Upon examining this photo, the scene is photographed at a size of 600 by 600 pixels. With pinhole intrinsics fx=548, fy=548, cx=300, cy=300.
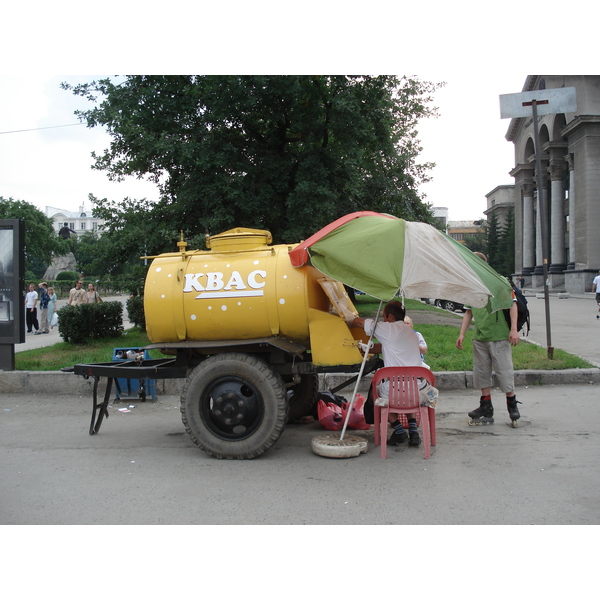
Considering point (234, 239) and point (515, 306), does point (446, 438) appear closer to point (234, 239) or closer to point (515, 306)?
point (515, 306)

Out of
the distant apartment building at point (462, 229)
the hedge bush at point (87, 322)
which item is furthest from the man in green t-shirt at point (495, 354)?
the distant apartment building at point (462, 229)

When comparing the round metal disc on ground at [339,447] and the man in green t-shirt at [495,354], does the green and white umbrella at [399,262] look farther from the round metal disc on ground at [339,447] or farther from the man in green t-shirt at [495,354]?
the man in green t-shirt at [495,354]

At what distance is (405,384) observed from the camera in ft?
17.7

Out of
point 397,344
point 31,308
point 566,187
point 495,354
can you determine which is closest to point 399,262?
point 397,344

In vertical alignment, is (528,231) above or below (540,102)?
above

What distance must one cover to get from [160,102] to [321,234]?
26.8 feet

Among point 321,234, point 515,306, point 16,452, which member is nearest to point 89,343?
point 16,452

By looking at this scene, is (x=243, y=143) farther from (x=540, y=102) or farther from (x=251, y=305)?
(x=251, y=305)

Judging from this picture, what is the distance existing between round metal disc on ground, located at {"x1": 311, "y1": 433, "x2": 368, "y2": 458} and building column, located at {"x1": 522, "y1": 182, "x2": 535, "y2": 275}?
58.9 meters

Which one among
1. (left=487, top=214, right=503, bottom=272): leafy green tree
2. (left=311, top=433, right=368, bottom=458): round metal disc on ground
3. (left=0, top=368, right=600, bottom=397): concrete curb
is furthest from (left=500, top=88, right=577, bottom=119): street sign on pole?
(left=487, top=214, right=503, bottom=272): leafy green tree

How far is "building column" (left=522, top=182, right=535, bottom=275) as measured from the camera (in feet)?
195

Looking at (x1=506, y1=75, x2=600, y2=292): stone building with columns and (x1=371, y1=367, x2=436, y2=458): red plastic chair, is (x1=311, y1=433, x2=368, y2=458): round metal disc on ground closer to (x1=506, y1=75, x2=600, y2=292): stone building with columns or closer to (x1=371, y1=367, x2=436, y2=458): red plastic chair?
(x1=371, y1=367, x2=436, y2=458): red plastic chair

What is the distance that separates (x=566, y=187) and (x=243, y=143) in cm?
4682

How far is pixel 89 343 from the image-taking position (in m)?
12.2
